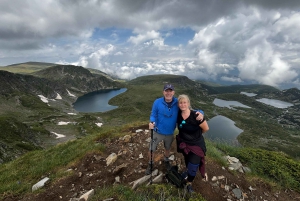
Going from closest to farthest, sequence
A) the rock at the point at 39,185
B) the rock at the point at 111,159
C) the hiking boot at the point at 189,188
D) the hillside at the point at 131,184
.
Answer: the hillside at the point at 131,184 < the hiking boot at the point at 189,188 < the rock at the point at 39,185 < the rock at the point at 111,159

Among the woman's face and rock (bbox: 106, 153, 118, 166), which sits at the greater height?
the woman's face

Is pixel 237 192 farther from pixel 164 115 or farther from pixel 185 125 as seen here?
pixel 164 115

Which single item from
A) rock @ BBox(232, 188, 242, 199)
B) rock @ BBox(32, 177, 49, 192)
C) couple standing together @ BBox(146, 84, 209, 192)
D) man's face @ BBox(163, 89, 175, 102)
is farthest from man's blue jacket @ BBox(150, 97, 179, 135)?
rock @ BBox(32, 177, 49, 192)

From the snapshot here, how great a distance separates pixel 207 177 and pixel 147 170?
2905 mm

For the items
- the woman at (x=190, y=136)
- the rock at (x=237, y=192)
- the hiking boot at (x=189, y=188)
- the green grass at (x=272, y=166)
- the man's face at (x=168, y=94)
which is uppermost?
the man's face at (x=168, y=94)

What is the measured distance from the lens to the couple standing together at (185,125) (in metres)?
7.27

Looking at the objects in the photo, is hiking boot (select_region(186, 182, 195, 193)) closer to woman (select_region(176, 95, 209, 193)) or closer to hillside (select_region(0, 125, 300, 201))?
woman (select_region(176, 95, 209, 193))

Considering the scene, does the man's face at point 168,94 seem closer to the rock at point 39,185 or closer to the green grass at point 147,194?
the green grass at point 147,194

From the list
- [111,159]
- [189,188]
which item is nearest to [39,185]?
[111,159]

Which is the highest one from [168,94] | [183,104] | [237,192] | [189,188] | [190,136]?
[168,94]

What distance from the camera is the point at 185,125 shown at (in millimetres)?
7352

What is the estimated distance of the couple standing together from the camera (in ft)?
23.9

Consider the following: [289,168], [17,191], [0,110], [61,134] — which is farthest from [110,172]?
[0,110]

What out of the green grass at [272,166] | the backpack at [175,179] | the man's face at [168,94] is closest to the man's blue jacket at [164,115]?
the man's face at [168,94]
